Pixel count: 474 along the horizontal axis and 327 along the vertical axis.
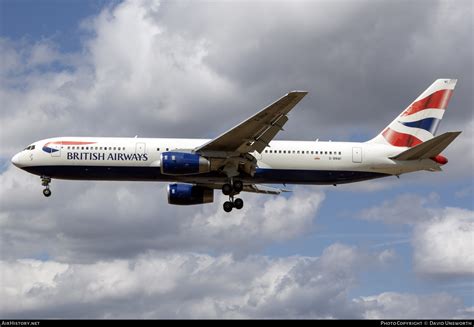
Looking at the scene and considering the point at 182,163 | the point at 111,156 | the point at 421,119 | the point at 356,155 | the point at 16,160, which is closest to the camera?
the point at 182,163

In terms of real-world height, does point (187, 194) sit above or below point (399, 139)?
below

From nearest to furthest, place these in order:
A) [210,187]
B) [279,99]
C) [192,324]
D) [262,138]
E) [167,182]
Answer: [192,324] < [279,99] < [262,138] < [167,182] < [210,187]

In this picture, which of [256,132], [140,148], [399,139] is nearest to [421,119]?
[399,139]

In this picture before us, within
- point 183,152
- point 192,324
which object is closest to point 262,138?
point 183,152

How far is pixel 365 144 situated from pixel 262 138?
806 cm

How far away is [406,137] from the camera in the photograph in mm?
52562

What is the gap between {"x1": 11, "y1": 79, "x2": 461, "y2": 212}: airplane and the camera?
47656 millimetres

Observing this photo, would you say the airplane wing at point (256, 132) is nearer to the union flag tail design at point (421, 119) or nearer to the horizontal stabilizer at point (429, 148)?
the horizontal stabilizer at point (429, 148)

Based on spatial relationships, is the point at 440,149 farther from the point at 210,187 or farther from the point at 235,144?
the point at 210,187

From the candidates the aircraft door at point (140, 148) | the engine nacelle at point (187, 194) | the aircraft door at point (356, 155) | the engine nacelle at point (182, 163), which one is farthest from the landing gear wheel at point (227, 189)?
the aircraft door at point (356, 155)

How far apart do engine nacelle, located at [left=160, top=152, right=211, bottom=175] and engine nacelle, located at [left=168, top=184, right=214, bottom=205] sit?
6576 mm

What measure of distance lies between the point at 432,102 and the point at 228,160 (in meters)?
15.7

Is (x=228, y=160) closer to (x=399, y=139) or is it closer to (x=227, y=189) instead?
(x=227, y=189)

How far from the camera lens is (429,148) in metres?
48.1
